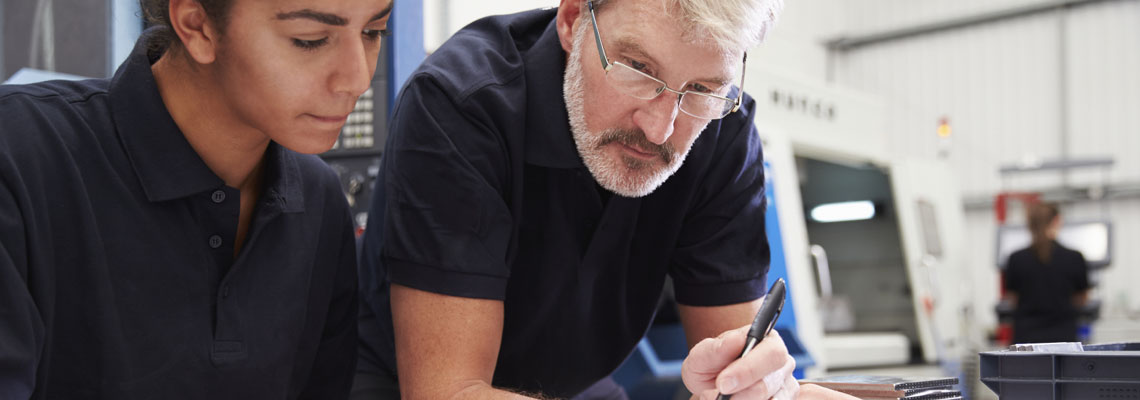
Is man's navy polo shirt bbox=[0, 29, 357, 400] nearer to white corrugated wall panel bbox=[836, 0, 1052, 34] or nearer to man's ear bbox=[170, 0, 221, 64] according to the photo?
man's ear bbox=[170, 0, 221, 64]

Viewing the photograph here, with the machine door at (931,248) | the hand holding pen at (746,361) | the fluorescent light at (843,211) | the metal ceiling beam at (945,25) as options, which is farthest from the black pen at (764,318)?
the metal ceiling beam at (945,25)

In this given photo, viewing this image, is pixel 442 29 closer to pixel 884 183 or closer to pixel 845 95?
pixel 845 95

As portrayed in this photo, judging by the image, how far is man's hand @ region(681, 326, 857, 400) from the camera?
97 cm

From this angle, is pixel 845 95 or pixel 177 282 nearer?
pixel 177 282

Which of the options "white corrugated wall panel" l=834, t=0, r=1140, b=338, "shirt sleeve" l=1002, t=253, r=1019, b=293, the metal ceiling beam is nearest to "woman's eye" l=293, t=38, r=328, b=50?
"shirt sleeve" l=1002, t=253, r=1019, b=293

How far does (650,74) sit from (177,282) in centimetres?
59

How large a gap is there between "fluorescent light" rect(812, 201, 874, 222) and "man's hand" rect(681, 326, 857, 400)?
380 centimetres

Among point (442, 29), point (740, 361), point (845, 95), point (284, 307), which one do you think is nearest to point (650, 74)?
point (740, 361)

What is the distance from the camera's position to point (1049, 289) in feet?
16.2

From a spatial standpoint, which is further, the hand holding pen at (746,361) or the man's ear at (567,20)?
the man's ear at (567,20)

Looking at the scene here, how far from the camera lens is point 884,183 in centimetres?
460

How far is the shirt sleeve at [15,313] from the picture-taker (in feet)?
2.42

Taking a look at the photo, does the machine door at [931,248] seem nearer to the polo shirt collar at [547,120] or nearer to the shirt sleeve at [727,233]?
the shirt sleeve at [727,233]

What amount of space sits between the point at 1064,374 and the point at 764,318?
32cm
